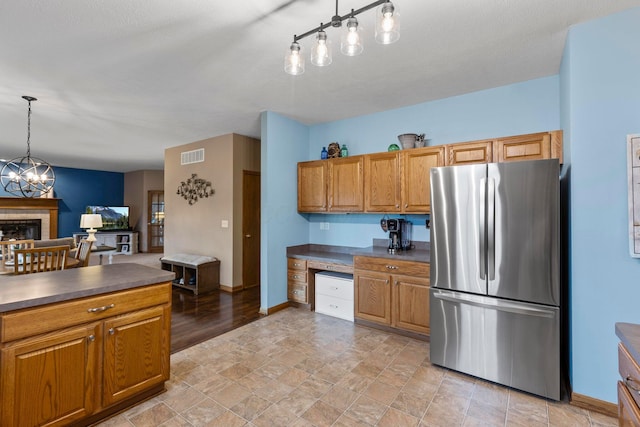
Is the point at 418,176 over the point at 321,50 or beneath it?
beneath

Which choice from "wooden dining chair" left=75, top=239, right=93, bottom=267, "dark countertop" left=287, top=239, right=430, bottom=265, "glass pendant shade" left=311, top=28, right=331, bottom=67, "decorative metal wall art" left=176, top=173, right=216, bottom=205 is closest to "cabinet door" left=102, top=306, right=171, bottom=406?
"glass pendant shade" left=311, top=28, right=331, bottom=67

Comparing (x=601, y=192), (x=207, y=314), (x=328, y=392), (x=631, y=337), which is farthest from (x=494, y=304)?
(x=207, y=314)

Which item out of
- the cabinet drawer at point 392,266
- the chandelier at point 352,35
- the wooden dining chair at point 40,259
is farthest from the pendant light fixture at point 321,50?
the wooden dining chair at point 40,259

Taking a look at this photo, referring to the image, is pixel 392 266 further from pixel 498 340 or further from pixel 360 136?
pixel 360 136

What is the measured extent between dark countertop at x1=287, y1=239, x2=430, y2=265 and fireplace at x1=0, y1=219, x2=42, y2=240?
811 centimetres

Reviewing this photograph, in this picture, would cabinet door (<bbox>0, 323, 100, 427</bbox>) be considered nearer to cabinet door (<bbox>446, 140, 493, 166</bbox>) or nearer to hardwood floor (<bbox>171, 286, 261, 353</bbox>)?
hardwood floor (<bbox>171, 286, 261, 353</bbox>)

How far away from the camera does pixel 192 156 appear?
19.1 ft

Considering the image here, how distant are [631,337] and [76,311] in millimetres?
2659

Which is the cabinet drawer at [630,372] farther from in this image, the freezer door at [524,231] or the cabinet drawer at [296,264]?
the cabinet drawer at [296,264]

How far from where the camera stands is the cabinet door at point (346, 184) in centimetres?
388

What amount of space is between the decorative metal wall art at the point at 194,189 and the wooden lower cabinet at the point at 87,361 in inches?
138

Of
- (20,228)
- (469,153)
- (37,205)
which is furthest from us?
(37,205)

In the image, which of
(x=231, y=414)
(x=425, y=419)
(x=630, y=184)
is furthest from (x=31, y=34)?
(x=630, y=184)

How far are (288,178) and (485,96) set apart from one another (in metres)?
2.58
